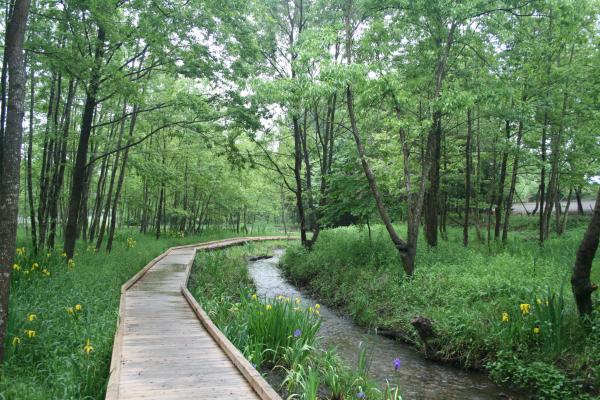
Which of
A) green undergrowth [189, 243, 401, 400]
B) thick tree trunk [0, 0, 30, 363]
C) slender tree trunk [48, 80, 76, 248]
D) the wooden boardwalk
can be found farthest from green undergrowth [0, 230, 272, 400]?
green undergrowth [189, 243, 401, 400]

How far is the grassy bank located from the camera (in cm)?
614

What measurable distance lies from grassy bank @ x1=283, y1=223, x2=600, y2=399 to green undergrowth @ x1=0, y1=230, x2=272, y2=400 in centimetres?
Result: 558

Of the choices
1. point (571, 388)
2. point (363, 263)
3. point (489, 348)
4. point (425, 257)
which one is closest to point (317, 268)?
point (363, 263)

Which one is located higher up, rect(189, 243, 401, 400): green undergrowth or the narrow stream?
rect(189, 243, 401, 400): green undergrowth

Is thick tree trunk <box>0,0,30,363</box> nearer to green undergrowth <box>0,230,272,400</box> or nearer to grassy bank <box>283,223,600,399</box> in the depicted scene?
green undergrowth <box>0,230,272,400</box>

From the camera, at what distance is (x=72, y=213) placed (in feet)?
36.8

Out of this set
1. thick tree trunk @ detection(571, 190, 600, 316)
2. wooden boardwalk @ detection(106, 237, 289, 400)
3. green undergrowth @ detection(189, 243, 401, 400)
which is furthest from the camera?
thick tree trunk @ detection(571, 190, 600, 316)

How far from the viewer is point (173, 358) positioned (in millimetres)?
5625

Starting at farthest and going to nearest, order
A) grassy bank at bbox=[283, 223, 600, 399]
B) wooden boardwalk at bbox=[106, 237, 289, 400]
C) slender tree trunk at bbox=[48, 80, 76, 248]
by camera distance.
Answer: slender tree trunk at bbox=[48, 80, 76, 248], grassy bank at bbox=[283, 223, 600, 399], wooden boardwalk at bbox=[106, 237, 289, 400]

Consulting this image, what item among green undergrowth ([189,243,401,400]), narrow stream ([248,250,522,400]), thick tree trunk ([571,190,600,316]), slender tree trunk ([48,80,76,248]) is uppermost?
slender tree trunk ([48,80,76,248])

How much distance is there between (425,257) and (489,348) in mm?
4969

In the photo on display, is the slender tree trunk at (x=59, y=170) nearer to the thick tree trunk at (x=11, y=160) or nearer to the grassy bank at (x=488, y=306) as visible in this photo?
the thick tree trunk at (x=11, y=160)

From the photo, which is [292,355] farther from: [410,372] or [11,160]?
[11,160]

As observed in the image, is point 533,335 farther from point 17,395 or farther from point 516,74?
point 516,74
